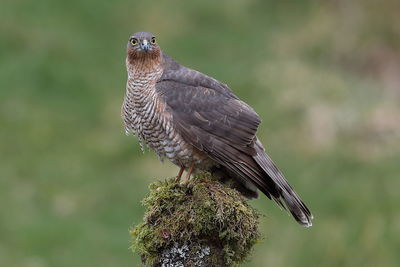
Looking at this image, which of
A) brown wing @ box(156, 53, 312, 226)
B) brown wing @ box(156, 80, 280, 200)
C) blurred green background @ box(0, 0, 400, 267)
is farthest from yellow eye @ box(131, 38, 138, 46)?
blurred green background @ box(0, 0, 400, 267)

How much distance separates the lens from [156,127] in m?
6.92

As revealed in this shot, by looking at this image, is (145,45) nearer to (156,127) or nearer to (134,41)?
(134,41)

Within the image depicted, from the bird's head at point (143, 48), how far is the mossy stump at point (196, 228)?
70.4 inches

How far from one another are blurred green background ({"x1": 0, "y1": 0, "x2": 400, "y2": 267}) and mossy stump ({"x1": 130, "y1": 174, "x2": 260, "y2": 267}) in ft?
19.0

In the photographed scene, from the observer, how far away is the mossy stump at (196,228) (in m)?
5.43

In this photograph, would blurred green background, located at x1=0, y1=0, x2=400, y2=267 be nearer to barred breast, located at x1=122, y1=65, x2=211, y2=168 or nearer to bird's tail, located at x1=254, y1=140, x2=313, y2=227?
barred breast, located at x1=122, y1=65, x2=211, y2=168

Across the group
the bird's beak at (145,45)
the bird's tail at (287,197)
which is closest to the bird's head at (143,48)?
the bird's beak at (145,45)

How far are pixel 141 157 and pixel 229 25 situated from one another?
451cm

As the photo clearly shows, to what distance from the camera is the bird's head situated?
7426mm

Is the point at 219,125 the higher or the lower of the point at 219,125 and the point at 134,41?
the lower

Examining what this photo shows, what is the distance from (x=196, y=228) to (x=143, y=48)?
2361 millimetres

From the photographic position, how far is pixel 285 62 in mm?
16000

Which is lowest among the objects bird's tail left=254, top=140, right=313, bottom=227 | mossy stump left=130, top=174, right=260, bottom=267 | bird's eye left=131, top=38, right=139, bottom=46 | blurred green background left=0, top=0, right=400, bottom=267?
mossy stump left=130, top=174, right=260, bottom=267

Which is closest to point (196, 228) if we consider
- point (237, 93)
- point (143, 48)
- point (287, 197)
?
point (287, 197)
